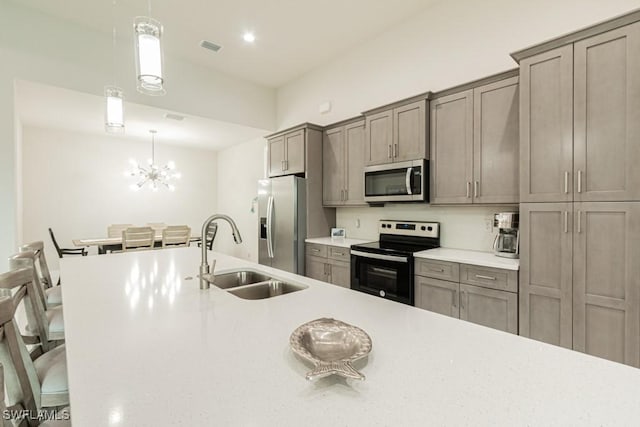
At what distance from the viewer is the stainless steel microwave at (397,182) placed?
9.33 feet

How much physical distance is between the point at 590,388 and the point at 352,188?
304 cm

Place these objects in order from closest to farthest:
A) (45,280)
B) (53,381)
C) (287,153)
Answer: (53,381)
(45,280)
(287,153)

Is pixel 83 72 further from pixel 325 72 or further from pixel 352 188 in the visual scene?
pixel 352 188

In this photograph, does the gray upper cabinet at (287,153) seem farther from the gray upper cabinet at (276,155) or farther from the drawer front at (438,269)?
the drawer front at (438,269)

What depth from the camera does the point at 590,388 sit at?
683mm

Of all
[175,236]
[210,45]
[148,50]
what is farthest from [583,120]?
[175,236]

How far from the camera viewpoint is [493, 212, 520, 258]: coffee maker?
2359mm

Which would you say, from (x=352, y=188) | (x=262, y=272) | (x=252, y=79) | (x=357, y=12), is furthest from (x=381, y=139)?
(x=252, y=79)

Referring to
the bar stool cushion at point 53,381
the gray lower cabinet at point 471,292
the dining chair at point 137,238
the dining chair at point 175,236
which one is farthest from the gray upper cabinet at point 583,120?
the dining chair at point 137,238

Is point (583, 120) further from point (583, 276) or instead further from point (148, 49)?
point (148, 49)

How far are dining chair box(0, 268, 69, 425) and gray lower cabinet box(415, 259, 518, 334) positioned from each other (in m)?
2.39

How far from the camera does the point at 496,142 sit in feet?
A: 8.04

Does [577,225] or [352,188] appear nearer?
[577,225]

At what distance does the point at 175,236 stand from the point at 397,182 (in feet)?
12.4
